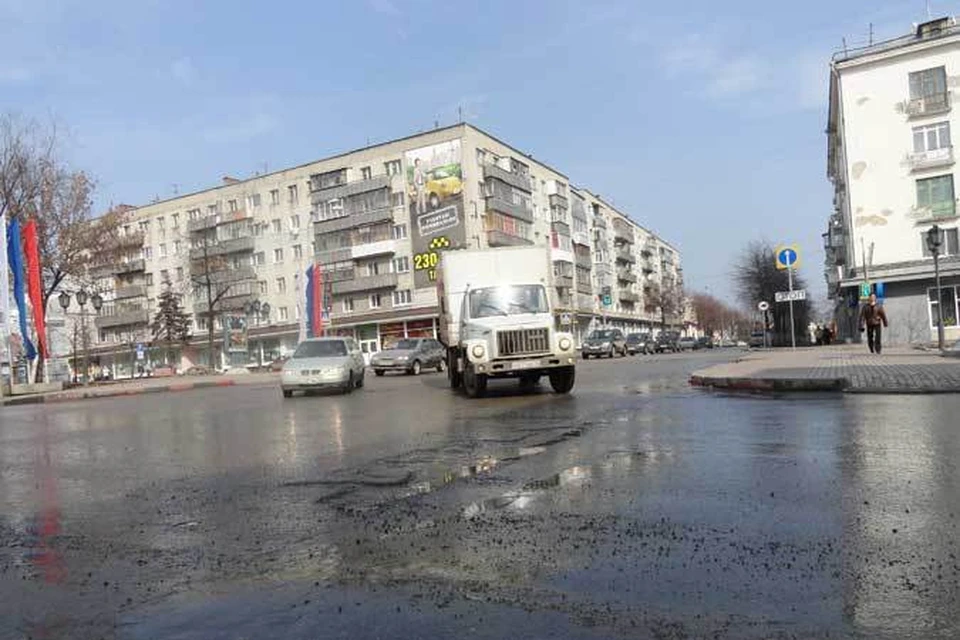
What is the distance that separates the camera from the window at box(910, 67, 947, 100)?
41344 mm

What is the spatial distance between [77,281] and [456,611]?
40.7m

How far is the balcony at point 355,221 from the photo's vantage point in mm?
71500

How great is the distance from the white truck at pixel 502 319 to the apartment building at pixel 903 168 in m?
30.8

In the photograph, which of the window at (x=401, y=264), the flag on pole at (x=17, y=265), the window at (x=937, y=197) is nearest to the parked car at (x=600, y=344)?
the window at (x=937, y=197)

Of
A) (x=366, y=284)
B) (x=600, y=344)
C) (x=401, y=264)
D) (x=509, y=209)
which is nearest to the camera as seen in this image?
(x=600, y=344)

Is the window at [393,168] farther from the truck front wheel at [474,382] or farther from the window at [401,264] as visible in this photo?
the truck front wheel at [474,382]

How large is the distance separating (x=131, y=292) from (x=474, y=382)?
88344 millimetres

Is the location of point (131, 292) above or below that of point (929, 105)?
below

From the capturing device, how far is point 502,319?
1634cm

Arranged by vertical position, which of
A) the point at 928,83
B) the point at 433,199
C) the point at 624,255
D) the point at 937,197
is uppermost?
the point at 433,199

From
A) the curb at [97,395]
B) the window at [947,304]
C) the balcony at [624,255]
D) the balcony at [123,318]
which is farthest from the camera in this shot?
the balcony at [624,255]

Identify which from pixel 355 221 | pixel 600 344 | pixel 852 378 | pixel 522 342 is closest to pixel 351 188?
pixel 355 221

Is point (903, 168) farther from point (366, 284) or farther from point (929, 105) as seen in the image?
point (366, 284)

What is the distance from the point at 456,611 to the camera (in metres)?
3.65
